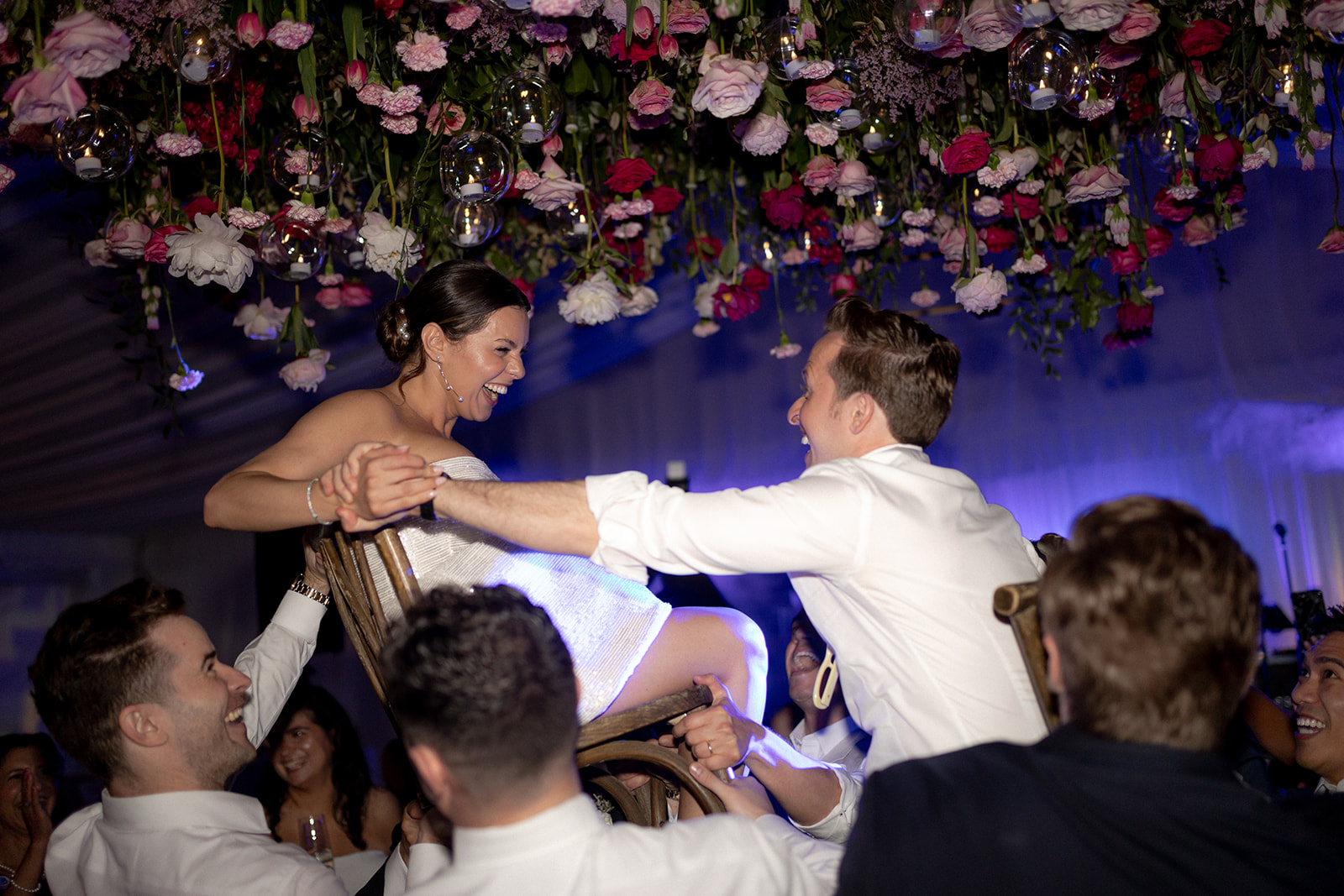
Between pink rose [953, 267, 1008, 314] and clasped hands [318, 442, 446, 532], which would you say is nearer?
clasped hands [318, 442, 446, 532]

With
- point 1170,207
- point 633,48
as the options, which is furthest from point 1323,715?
point 633,48

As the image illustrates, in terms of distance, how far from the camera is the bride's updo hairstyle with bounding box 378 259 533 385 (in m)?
Result: 2.51

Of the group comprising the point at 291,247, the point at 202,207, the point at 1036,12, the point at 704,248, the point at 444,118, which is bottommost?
the point at 704,248

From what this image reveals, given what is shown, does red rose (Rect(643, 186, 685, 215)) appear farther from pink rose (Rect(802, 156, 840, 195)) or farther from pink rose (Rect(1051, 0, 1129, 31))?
pink rose (Rect(1051, 0, 1129, 31))

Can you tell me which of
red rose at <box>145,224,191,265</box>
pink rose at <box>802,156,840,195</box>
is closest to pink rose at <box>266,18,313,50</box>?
red rose at <box>145,224,191,265</box>

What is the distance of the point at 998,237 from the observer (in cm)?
366

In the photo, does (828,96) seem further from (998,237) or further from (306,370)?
(306,370)

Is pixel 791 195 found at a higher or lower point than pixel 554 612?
higher

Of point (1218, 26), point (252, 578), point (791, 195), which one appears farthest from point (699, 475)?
point (1218, 26)

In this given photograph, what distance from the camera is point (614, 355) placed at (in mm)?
7754

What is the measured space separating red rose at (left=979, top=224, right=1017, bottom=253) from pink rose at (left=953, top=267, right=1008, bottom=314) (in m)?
0.67

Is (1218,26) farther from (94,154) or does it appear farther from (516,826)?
(94,154)

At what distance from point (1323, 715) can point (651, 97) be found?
8.04 feet

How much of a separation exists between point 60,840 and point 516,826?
56.6 inches
